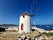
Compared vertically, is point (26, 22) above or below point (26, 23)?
above

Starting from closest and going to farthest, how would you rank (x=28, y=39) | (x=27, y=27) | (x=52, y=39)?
(x=52, y=39) → (x=28, y=39) → (x=27, y=27)

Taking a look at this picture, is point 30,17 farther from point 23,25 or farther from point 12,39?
point 12,39

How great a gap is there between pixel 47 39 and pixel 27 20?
13556 millimetres

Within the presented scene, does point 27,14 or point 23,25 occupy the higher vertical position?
point 27,14

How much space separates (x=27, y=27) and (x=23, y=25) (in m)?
1.06

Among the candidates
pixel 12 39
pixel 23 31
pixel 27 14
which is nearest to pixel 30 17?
pixel 27 14

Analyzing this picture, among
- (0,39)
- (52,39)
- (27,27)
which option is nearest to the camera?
(52,39)

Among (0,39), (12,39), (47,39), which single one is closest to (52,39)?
(47,39)

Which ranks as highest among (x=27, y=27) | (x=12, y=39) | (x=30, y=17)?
(x=30, y=17)

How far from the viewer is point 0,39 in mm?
21281

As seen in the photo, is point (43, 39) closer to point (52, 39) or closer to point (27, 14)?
point (52, 39)

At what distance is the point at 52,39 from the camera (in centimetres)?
1756

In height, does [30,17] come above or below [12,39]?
above

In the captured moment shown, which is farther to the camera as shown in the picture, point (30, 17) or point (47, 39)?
point (30, 17)
